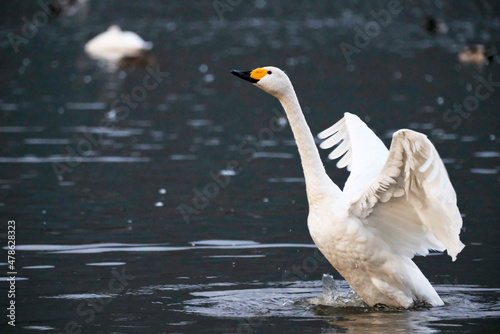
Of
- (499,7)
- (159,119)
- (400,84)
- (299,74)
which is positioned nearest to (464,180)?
(159,119)

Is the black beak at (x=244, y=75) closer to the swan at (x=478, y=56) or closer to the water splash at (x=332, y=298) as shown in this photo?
the water splash at (x=332, y=298)

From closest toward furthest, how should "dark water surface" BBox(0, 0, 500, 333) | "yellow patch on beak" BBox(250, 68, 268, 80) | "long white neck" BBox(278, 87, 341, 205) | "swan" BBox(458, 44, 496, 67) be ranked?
1. "yellow patch on beak" BBox(250, 68, 268, 80)
2. "long white neck" BBox(278, 87, 341, 205)
3. "dark water surface" BBox(0, 0, 500, 333)
4. "swan" BBox(458, 44, 496, 67)

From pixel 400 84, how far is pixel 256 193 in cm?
1533

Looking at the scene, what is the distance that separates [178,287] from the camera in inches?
397

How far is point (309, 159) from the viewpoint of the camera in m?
9.14

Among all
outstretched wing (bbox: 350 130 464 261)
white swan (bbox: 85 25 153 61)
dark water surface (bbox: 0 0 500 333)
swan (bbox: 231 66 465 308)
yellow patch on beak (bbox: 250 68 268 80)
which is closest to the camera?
outstretched wing (bbox: 350 130 464 261)

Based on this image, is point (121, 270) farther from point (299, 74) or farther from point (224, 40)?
point (224, 40)

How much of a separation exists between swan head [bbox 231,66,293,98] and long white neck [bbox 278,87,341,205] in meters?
0.08

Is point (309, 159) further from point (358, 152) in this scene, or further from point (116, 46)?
point (116, 46)

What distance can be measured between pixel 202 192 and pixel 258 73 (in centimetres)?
593

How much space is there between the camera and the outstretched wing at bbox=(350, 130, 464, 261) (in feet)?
26.2

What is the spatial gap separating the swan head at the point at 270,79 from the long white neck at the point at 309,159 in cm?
8

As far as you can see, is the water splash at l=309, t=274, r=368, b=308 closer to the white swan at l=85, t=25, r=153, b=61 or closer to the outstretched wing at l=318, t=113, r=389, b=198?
the outstretched wing at l=318, t=113, r=389, b=198

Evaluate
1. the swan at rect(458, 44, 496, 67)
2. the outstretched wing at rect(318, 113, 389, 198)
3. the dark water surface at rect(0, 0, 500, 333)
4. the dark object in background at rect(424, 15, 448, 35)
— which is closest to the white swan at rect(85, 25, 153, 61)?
the dark water surface at rect(0, 0, 500, 333)
